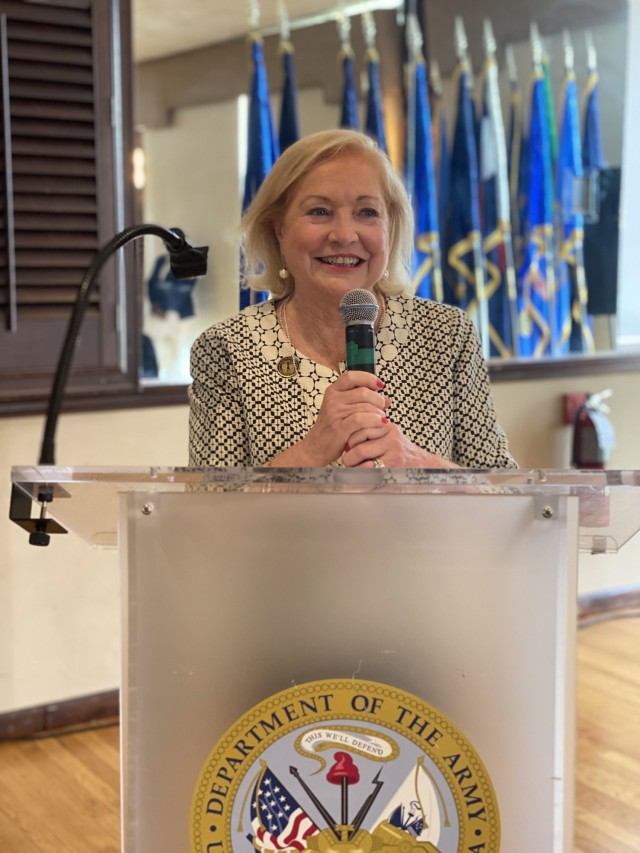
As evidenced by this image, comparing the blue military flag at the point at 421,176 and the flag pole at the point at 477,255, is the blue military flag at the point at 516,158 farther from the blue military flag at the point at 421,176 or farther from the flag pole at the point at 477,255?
the blue military flag at the point at 421,176

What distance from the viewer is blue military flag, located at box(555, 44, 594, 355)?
4.01 metres

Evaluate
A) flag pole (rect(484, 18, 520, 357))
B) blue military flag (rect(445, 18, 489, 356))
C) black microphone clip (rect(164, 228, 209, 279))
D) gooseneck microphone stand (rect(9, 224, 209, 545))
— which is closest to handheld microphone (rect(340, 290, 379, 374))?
gooseneck microphone stand (rect(9, 224, 209, 545))

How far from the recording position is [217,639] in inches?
41.6

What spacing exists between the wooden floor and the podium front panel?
5.35ft

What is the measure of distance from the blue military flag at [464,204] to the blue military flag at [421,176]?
2.6 inches

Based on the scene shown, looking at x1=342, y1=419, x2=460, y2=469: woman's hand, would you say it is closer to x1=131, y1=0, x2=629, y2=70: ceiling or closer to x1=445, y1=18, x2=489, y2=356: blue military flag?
x1=131, y1=0, x2=629, y2=70: ceiling

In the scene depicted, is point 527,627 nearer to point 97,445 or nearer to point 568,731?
point 568,731

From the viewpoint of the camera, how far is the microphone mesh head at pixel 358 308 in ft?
4.18

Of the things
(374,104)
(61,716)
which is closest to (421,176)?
(374,104)

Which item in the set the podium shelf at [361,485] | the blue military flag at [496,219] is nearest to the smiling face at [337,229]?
the podium shelf at [361,485]

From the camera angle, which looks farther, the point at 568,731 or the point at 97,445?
the point at 97,445

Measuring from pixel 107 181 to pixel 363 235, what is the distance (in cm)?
163

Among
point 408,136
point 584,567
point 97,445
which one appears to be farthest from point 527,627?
point 584,567

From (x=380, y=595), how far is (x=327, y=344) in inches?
25.8
